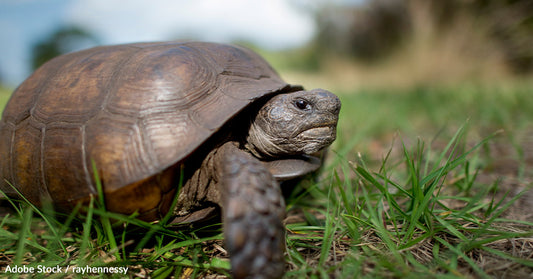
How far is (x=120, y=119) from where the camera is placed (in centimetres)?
131

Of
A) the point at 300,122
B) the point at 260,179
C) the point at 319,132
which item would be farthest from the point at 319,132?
the point at 260,179

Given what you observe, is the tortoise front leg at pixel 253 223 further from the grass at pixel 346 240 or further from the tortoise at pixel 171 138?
the grass at pixel 346 240

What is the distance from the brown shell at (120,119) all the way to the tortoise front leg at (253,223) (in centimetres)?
29

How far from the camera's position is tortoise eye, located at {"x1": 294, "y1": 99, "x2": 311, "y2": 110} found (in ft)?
4.89

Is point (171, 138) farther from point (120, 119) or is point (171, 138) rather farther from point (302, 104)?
point (302, 104)

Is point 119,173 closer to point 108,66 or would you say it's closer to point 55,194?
point 55,194

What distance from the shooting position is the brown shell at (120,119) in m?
1.26

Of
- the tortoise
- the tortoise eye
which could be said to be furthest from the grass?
the tortoise eye

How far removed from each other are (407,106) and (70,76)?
194 inches

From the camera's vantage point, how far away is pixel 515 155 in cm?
250

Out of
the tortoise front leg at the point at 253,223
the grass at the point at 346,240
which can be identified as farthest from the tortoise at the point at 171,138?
the grass at the point at 346,240

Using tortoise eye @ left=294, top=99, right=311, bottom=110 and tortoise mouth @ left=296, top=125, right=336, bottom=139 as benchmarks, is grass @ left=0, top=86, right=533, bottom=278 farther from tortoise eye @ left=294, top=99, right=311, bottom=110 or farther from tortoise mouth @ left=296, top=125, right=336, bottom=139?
tortoise eye @ left=294, top=99, right=311, bottom=110

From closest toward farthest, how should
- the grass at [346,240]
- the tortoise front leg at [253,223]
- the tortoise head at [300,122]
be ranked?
1. the tortoise front leg at [253,223]
2. the grass at [346,240]
3. the tortoise head at [300,122]

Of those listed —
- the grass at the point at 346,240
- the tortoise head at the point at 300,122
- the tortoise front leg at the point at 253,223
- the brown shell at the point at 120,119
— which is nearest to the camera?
the tortoise front leg at the point at 253,223
